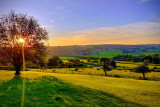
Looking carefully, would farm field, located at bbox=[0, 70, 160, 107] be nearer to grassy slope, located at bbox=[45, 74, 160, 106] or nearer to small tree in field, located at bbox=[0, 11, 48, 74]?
grassy slope, located at bbox=[45, 74, 160, 106]

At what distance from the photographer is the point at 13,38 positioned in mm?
29969

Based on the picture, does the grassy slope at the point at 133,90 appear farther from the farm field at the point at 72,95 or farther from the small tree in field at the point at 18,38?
the small tree in field at the point at 18,38

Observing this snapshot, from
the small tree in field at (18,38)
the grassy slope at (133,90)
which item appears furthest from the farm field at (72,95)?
the small tree in field at (18,38)

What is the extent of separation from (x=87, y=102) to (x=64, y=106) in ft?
9.98

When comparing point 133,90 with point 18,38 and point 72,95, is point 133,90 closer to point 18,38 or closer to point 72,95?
point 72,95

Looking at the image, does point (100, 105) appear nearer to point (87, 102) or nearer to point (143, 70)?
point (87, 102)

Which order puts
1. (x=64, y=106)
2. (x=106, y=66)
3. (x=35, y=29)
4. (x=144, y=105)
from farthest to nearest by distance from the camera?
(x=106, y=66) < (x=35, y=29) < (x=144, y=105) < (x=64, y=106)

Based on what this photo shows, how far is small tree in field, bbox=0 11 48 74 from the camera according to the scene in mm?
29766

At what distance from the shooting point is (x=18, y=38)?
99.2 feet

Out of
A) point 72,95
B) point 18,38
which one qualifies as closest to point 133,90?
point 72,95

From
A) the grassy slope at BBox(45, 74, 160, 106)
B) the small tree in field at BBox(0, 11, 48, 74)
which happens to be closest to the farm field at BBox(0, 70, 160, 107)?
the grassy slope at BBox(45, 74, 160, 106)

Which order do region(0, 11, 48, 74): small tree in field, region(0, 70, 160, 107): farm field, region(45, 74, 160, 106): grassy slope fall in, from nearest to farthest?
region(0, 70, 160, 107): farm field → region(45, 74, 160, 106): grassy slope → region(0, 11, 48, 74): small tree in field

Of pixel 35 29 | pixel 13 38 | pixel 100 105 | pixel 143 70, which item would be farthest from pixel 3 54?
pixel 143 70

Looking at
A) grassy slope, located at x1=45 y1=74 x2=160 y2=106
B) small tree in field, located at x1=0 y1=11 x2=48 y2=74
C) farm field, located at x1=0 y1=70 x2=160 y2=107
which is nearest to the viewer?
farm field, located at x1=0 y1=70 x2=160 y2=107
